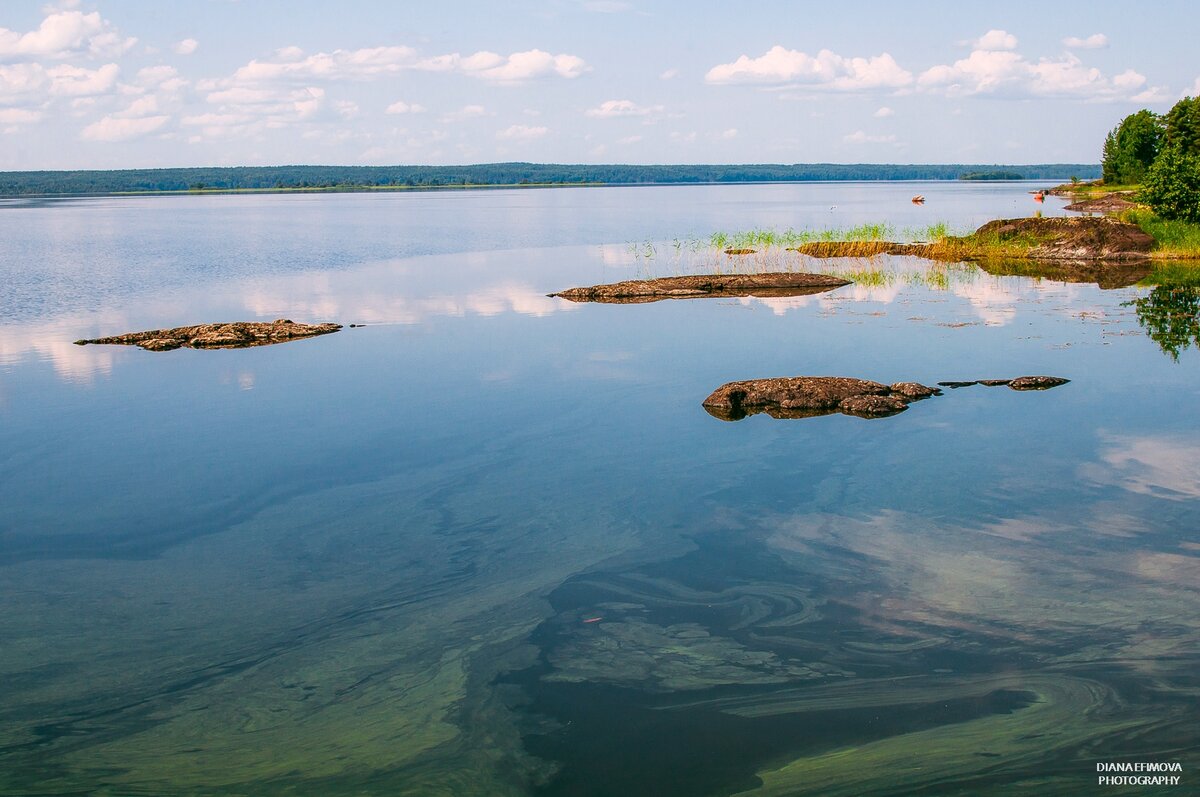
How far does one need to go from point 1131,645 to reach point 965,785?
213 centimetres

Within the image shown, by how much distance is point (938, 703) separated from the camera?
590 centimetres

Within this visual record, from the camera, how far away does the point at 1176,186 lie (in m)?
30.2

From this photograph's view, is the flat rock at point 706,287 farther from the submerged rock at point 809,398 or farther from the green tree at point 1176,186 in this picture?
the green tree at point 1176,186

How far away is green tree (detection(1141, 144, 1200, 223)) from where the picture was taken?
2988 cm

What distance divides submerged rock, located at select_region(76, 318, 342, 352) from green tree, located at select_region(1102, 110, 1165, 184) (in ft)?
219

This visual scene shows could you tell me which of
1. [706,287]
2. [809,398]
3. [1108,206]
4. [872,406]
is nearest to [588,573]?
[809,398]

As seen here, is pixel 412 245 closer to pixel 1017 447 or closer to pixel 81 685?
pixel 1017 447

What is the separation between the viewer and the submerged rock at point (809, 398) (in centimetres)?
1270

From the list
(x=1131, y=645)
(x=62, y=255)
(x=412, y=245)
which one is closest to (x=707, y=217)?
(x=412, y=245)

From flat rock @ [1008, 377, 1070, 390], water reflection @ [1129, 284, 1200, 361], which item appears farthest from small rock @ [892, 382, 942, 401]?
water reflection @ [1129, 284, 1200, 361]

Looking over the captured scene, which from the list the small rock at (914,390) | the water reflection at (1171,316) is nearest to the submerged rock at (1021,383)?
the small rock at (914,390)

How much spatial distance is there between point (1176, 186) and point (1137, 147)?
5004 centimetres

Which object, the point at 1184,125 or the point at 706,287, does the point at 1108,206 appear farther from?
the point at 706,287

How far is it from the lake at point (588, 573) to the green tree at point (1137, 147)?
65144 mm
